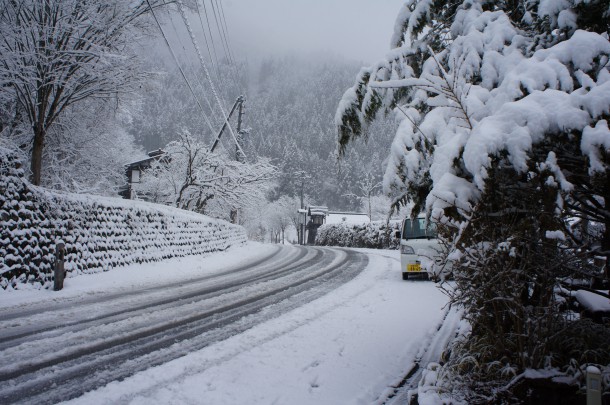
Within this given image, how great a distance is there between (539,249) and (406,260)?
742 cm

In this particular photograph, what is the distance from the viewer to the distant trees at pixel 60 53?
942 cm

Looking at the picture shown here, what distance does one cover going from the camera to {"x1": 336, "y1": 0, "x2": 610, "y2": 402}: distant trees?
2.36 metres

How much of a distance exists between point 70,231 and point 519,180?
9479 millimetres

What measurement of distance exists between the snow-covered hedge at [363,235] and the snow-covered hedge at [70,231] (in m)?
13.6

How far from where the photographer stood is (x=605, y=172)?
2129 millimetres

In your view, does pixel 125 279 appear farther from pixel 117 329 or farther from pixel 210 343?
pixel 210 343

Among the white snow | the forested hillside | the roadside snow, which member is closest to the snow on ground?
the roadside snow

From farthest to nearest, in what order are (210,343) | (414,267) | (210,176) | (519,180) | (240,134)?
1. (240,134)
2. (210,176)
3. (414,267)
4. (210,343)
5. (519,180)

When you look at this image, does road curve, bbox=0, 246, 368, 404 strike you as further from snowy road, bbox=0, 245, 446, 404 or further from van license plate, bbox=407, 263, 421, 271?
van license plate, bbox=407, 263, 421, 271

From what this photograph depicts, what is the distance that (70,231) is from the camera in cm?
853

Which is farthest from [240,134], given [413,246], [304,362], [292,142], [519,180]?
[292,142]

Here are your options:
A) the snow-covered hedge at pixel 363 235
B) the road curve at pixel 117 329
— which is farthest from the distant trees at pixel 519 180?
the snow-covered hedge at pixel 363 235

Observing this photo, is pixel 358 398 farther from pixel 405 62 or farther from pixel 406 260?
pixel 406 260

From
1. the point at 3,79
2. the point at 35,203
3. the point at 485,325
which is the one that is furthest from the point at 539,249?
the point at 3,79
